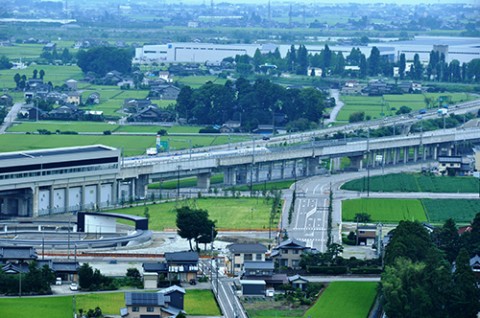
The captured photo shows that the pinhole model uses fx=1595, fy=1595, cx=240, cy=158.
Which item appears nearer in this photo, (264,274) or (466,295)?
(466,295)

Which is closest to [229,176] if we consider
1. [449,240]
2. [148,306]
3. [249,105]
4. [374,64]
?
[449,240]

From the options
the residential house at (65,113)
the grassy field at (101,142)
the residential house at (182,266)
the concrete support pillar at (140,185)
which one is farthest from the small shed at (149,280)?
the residential house at (65,113)

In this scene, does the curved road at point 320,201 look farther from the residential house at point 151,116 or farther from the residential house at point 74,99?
the residential house at point 74,99

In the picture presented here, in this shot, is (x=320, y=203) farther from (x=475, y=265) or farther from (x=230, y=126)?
(x=230, y=126)

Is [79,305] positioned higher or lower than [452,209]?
higher

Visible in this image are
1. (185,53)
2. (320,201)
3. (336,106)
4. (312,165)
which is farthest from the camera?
(185,53)

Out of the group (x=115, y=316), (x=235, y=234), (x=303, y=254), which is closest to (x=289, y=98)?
(x=235, y=234)
